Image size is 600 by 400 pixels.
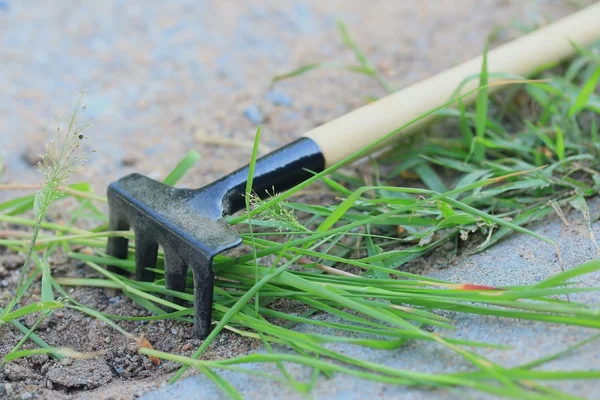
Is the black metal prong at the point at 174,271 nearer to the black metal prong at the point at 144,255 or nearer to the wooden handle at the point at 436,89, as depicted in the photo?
the black metal prong at the point at 144,255

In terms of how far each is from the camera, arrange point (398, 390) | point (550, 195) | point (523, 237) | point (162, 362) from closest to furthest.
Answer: point (398, 390)
point (162, 362)
point (523, 237)
point (550, 195)

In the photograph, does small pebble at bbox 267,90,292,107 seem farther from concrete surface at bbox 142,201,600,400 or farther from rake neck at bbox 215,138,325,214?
concrete surface at bbox 142,201,600,400

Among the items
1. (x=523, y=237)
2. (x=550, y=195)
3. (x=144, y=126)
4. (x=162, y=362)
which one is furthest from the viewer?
(x=144, y=126)

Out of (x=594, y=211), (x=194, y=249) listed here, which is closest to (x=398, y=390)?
(x=194, y=249)

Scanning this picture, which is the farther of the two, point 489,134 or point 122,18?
point 122,18

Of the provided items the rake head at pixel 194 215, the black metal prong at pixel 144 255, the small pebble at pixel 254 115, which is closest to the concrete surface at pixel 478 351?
the rake head at pixel 194 215

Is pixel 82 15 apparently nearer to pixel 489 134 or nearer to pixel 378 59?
pixel 378 59

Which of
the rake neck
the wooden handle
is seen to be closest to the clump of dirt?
the rake neck

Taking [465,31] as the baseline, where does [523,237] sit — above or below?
below
